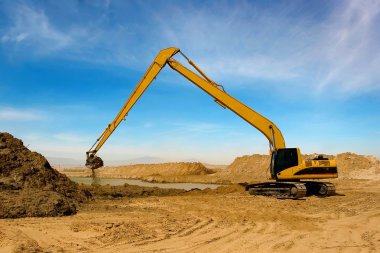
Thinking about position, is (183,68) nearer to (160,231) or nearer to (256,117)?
(256,117)

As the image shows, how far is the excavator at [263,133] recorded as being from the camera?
1631 centimetres

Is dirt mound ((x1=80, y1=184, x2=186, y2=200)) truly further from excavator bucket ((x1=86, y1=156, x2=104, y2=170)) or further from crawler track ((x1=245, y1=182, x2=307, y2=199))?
crawler track ((x1=245, y1=182, x2=307, y2=199))

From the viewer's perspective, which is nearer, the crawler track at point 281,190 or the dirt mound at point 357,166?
the crawler track at point 281,190

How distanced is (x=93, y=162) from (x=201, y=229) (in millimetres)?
9171

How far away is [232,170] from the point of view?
41.9m

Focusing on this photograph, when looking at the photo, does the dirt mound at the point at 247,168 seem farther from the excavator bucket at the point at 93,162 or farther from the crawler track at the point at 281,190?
the excavator bucket at the point at 93,162

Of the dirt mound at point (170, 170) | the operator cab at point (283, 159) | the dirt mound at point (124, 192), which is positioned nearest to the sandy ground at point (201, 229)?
the operator cab at point (283, 159)

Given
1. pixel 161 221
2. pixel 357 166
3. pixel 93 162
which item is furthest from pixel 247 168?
pixel 161 221

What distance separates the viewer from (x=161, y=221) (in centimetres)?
1016

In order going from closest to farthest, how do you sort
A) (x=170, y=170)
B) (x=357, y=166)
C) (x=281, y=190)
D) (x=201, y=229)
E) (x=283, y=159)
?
(x=201, y=229) < (x=283, y=159) < (x=281, y=190) < (x=357, y=166) < (x=170, y=170)

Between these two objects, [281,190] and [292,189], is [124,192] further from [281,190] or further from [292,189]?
[292,189]

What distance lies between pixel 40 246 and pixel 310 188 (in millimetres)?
13849

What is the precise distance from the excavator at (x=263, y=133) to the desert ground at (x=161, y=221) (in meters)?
0.90

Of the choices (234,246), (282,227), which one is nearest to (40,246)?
(234,246)
